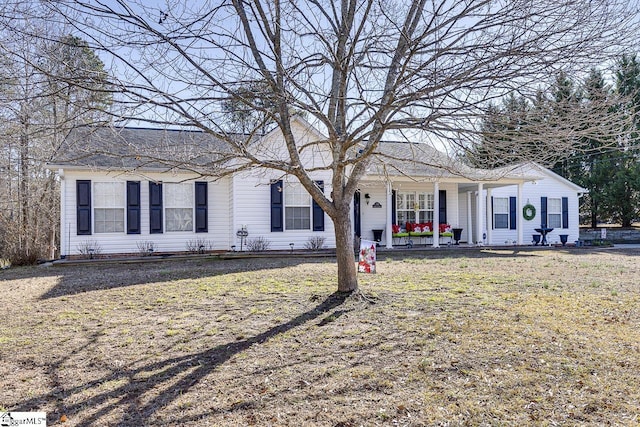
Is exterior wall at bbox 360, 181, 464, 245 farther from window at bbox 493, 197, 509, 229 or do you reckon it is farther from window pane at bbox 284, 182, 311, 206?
window at bbox 493, 197, 509, 229

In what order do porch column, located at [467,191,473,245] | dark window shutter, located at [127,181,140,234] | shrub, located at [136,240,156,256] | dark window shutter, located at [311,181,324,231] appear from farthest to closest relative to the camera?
porch column, located at [467,191,473,245] < dark window shutter, located at [311,181,324,231] < shrub, located at [136,240,156,256] < dark window shutter, located at [127,181,140,234]

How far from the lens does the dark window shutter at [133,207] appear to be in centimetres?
1298

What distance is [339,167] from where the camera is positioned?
609 centimetres

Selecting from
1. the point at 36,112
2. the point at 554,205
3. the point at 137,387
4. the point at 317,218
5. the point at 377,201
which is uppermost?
the point at 36,112

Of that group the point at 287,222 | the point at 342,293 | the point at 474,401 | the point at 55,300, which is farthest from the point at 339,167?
the point at 287,222

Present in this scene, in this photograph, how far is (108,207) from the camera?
12875mm

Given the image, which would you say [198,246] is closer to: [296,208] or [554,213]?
[296,208]

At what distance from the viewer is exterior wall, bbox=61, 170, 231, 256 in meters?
12.4

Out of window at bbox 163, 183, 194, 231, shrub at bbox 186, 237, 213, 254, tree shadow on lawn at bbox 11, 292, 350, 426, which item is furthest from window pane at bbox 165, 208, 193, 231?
tree shadow on lawn at bbox 11, 292, 350, 426

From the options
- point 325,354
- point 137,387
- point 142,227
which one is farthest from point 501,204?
point 137,387

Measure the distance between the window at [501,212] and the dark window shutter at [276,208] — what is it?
10218 millimetres

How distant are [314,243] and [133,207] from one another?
584cm

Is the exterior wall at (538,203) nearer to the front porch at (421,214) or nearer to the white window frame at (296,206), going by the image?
the front porch at (421,214)

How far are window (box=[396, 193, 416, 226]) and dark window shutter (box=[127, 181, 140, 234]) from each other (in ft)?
31.2
